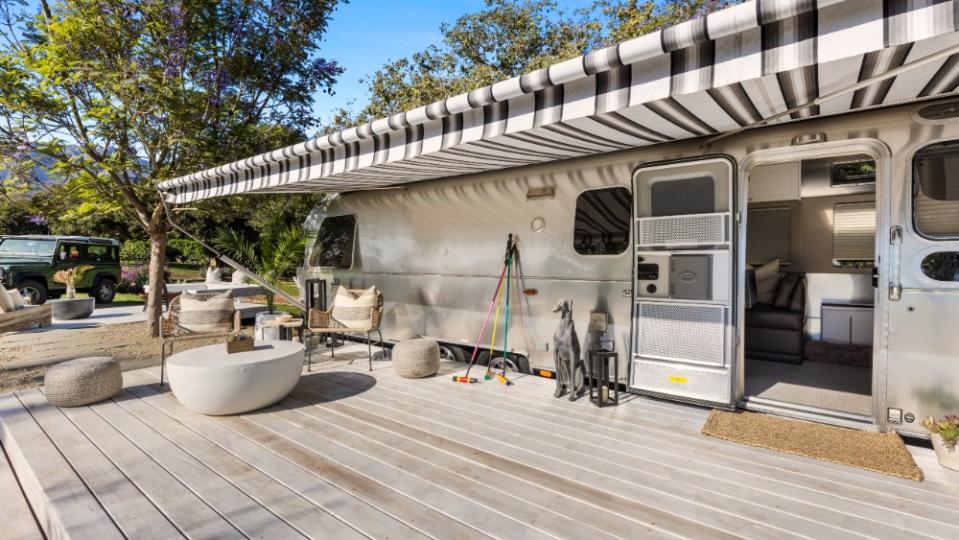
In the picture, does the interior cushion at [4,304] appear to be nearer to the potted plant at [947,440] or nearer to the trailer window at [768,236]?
the potted plant at [947,440]

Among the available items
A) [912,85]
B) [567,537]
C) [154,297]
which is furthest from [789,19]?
[154,297]

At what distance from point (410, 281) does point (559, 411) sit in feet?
8.08

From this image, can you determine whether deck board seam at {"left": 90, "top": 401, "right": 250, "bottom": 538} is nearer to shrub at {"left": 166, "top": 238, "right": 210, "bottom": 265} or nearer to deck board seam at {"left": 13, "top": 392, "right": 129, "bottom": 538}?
deck board seam at {"left": 13, "top": 392, "right": 129, "bottom": 538}

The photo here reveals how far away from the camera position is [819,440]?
2.91 m

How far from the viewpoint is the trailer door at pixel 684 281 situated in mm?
3432

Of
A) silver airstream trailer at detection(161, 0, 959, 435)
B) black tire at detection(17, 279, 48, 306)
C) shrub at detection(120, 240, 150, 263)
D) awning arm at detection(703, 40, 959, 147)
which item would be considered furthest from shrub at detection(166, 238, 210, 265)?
awning arm at detection(703, 40, 959, 147)

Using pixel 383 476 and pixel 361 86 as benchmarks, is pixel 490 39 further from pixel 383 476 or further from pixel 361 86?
pixel 383 476

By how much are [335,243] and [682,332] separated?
433 centimetres

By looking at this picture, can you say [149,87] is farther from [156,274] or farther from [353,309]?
[353,309]

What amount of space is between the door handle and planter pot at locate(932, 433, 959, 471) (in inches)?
31.1

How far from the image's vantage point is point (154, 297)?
7.03 metres

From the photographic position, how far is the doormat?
259 cm

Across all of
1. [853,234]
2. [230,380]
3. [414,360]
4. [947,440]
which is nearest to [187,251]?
[414,360]

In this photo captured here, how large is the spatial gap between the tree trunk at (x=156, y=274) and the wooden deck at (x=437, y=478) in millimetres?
3610
